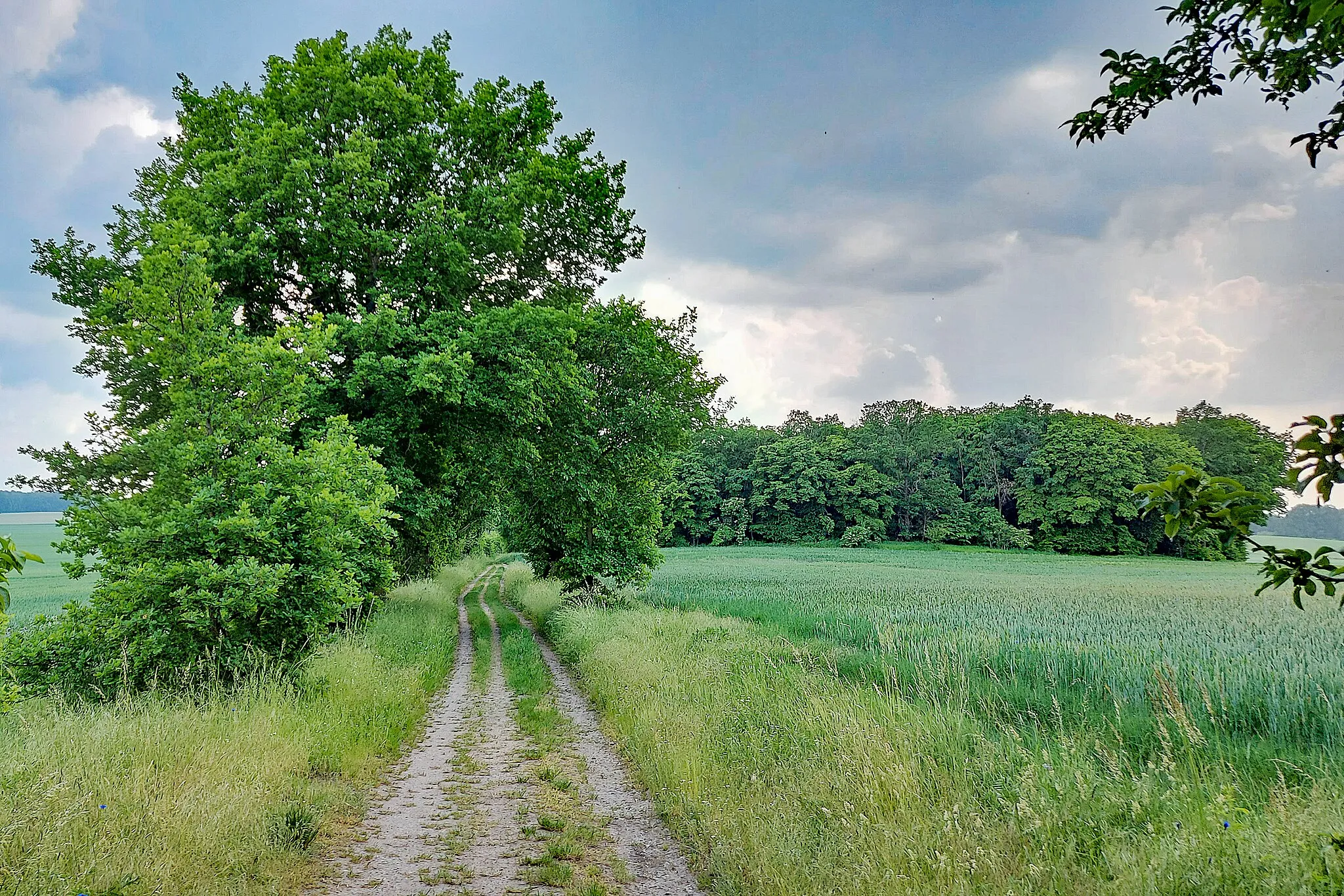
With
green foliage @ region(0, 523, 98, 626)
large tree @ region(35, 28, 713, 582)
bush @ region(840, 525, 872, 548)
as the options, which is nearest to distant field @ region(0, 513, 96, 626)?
green foliage @ region(0, 523, 98, 626)

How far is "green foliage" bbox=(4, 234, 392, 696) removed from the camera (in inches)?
332

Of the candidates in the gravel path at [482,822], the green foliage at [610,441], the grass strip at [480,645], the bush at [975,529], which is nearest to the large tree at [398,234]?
the green foliage at [610,441]

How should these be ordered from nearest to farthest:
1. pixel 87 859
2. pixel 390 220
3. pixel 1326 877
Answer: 1. pixel 1326 877
2. pixel 87 859
3. pixel 390 220

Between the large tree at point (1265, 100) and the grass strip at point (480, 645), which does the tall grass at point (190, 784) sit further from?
the large tree at point (1265, 100)

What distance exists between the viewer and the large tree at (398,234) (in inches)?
568

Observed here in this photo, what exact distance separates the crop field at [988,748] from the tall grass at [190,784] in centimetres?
349

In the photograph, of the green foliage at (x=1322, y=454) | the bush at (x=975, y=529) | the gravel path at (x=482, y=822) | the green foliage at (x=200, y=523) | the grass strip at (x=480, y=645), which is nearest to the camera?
the green foliage at (x=1322, y=454)

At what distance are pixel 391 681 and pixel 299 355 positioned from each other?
18.1 ft

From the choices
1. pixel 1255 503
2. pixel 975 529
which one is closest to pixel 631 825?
pixel 1255 503

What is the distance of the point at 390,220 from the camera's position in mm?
16297

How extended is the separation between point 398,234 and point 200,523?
907 centimetres

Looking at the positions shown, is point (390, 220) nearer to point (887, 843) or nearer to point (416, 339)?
point (416, 339)

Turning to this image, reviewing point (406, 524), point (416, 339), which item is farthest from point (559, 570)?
point (416, 339)

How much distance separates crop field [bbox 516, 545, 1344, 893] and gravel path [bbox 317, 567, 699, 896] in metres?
0.40
